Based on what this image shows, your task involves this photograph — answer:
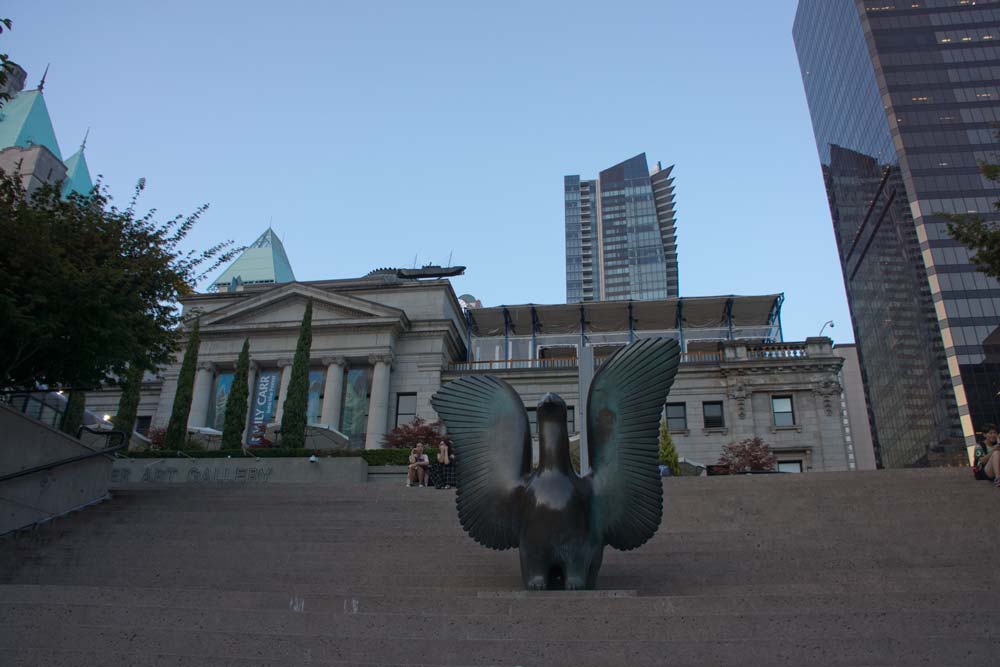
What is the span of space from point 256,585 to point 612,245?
175715mm

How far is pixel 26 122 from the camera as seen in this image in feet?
153

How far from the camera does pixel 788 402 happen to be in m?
35.7

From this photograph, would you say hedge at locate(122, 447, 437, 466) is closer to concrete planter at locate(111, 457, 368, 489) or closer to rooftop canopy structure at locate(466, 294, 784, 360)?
concrete planter at locate(111, 457, 368, 489)

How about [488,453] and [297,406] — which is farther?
[297,406]

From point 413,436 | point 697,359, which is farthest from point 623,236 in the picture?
point 413,436

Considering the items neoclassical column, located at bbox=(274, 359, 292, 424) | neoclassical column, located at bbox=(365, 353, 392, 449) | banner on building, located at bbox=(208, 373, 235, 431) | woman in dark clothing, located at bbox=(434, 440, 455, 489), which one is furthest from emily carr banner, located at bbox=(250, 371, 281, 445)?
woman in dark clothing, located at bbox=(434, 440, 455, 489)

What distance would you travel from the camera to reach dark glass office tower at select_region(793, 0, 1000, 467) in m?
80.9

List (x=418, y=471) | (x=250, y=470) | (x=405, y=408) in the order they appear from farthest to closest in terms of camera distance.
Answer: (x=405, y=408) < (x=250, y=470) < (x=418, y=471)

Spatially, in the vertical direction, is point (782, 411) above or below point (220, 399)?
below

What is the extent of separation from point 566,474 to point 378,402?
30.4m

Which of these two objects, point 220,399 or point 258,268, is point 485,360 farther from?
point 258,268

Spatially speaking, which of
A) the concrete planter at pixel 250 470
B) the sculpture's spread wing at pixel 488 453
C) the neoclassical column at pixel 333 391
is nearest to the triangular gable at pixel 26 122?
the neoclassical column at pixel 333 391

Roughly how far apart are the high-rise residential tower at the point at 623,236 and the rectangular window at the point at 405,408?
135426mm

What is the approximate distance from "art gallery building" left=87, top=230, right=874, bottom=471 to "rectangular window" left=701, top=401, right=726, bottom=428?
2.7 inches
